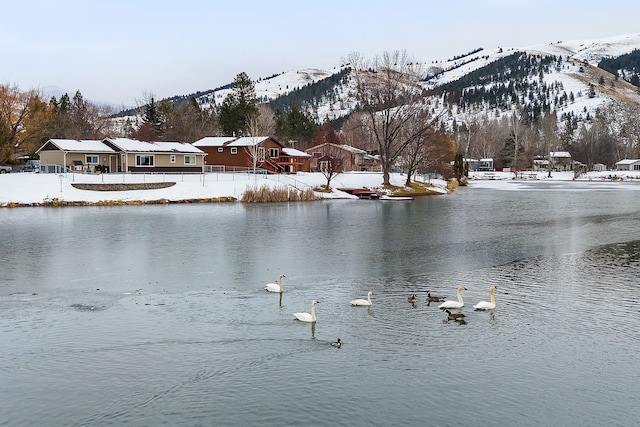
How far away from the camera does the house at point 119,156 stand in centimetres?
6259

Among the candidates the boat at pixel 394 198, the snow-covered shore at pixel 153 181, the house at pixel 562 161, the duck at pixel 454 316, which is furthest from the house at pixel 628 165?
the duck at pixel 454 316

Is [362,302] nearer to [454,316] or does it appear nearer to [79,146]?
[454,316]

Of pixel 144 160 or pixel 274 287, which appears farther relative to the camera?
pixel 144 160

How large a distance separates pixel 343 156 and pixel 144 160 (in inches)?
1345

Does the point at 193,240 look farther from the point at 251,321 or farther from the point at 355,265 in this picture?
the point at 251,321

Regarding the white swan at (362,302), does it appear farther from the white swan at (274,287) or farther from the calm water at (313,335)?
the white swan at (274,287)

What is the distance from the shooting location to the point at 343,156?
91.3 meters

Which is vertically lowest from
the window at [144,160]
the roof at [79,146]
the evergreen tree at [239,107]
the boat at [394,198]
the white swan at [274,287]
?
the white swan at [274,287]

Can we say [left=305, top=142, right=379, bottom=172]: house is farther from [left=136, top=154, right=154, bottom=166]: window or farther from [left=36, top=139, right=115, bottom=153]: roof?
[left=36, top=139, right=115, bottom=153]: roof

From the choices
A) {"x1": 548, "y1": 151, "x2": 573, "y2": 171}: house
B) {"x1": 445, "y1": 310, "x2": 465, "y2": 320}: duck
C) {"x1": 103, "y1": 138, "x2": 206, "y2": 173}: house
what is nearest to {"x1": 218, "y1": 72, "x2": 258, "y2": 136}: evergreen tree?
{"x1": 103, "y1": 138, "x2": 206, "y2": 173}: house

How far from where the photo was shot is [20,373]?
11.1 meters

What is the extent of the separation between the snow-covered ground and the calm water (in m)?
23.4

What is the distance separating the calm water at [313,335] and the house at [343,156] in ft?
204

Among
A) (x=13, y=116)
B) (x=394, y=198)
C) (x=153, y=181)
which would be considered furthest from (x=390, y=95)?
(x=13, y=116)
